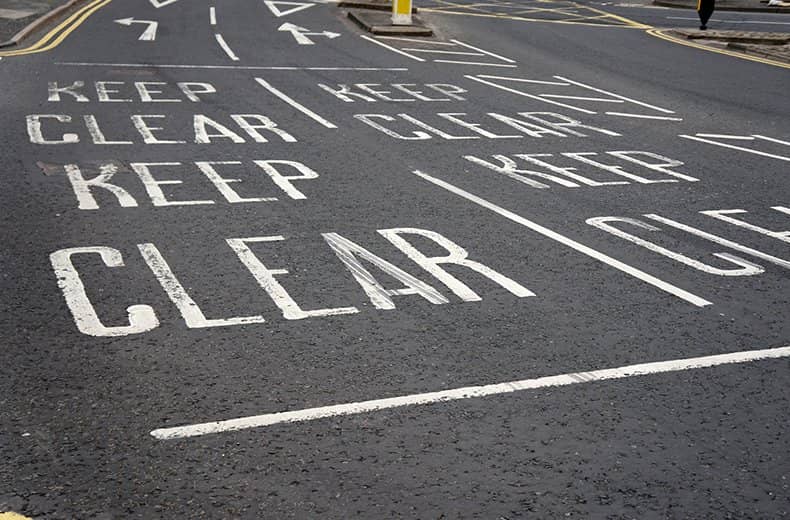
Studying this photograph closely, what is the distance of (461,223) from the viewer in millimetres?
9016

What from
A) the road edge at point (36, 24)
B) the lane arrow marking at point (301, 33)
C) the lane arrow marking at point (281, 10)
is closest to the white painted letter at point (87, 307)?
the road edge at point (36, 24)

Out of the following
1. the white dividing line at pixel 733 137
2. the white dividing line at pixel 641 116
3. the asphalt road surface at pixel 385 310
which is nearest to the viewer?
the asphalt road surface at pixel 385 310

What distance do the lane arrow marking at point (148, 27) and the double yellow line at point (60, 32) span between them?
34.6 inches

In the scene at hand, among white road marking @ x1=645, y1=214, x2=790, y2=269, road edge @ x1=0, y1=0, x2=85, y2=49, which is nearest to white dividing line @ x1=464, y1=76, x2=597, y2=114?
white road marking @ x1=645, y1=214, x2=790, y2=269

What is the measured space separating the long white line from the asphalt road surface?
0.06ft

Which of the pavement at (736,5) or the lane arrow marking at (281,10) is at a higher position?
the pavement at (736,5)

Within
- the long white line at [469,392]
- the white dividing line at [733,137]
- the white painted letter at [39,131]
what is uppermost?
the long white line at [469,392]

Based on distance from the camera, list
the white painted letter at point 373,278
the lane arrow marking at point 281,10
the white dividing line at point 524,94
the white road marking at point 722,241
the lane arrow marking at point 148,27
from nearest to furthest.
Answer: the white painted letter at point 373,278, the white road marking at point 722,241, the white dividing line at point 524,94, the lane arrow marking at point 148,27, the lane arrow marking at point 281,10

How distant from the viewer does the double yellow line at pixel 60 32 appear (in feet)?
60.1

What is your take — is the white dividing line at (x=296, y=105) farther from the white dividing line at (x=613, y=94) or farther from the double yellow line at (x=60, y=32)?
the white dividing line at (x=613, y=94)

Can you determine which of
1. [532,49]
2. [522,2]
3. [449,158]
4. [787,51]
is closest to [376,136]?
[449,158]

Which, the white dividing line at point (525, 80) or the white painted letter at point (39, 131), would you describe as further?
the white dividing line at point (525, 80)

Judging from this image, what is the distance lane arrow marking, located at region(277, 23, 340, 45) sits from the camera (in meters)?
22.0

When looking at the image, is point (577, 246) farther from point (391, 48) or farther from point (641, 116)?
point (391, 48)
